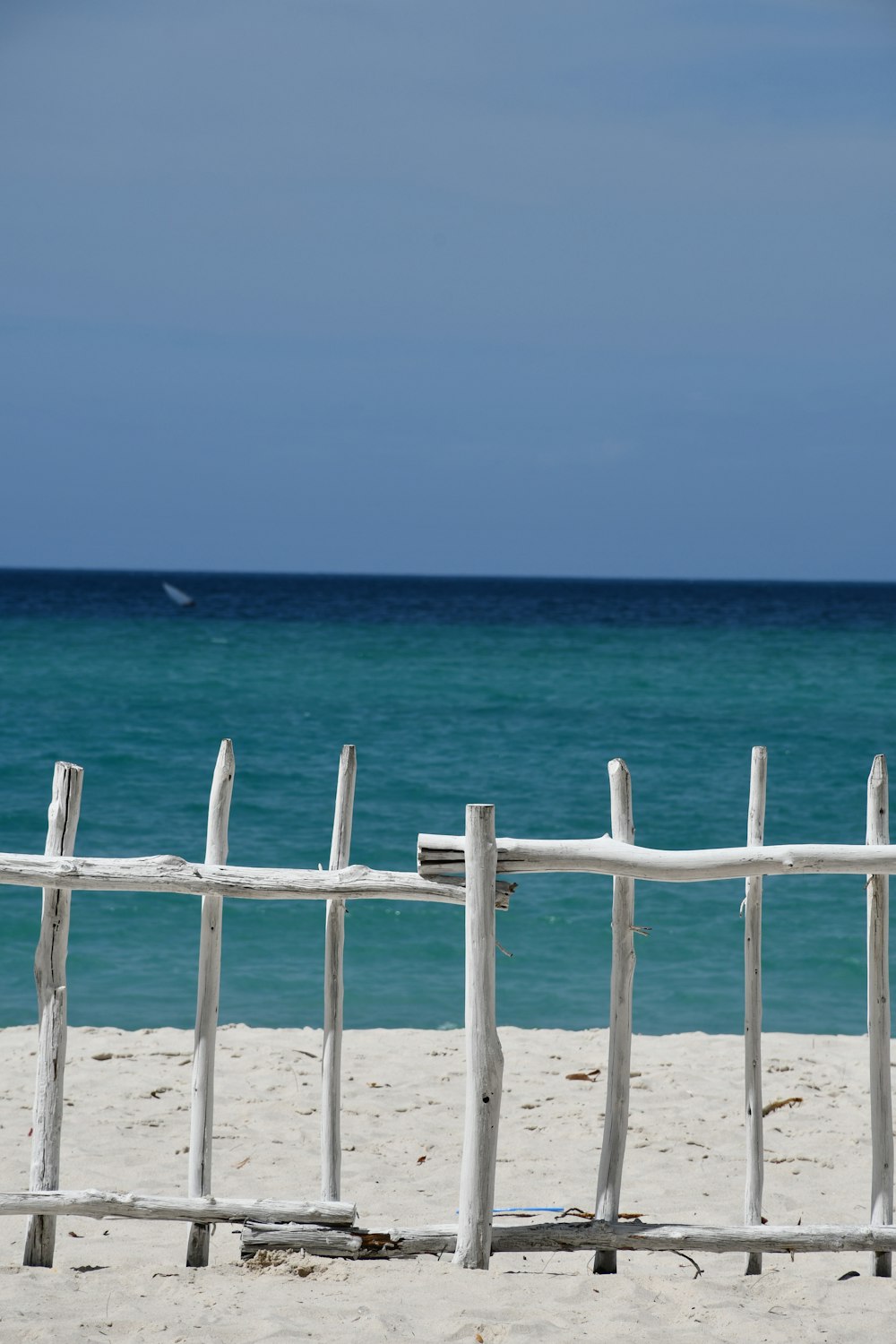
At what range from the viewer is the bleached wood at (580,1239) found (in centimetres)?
360

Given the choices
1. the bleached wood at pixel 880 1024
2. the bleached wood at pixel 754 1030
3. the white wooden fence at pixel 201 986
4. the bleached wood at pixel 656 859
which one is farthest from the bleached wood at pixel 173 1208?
the bleached wood at pixel 880 1024

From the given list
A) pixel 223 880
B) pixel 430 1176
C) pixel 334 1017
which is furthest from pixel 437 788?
pixel 223 880

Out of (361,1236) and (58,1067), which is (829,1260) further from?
(58,1067)

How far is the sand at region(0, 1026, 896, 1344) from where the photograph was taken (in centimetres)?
338

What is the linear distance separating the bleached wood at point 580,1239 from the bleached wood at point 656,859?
3.39ft

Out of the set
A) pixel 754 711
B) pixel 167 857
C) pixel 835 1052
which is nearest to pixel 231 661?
pixel 754 711

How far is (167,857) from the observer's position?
373 centimetres

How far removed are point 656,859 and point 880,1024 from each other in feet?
2.80

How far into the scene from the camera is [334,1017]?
12.1 feet

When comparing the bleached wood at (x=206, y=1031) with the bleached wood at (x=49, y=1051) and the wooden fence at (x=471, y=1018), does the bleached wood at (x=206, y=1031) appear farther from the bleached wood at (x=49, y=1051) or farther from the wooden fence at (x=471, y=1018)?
the bleached wood at (x=49, y=1051)

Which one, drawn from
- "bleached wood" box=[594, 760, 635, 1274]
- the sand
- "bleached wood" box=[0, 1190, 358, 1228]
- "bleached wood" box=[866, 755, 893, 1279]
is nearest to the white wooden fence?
"bleached wood" box=[0, 1190, 358, 1228]

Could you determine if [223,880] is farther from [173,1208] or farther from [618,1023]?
[618,1023]

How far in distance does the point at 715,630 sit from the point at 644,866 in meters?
39.5

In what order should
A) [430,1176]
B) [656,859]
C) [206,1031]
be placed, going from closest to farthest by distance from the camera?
→ [656,859]
[206,1031]
[430,1176]
